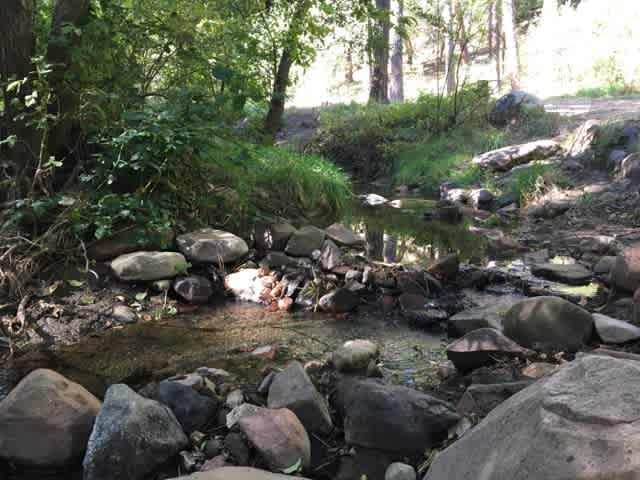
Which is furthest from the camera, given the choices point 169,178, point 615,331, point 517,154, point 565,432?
point 517,154

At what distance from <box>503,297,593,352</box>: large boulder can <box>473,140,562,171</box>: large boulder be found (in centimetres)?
704

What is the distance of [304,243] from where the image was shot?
18.7 ft

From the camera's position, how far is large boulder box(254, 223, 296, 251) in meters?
5.81

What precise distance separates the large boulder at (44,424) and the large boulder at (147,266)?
6.64 feet

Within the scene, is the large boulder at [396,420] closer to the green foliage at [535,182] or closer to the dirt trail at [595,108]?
the green foliage at [535,182]

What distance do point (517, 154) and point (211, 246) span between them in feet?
22.7

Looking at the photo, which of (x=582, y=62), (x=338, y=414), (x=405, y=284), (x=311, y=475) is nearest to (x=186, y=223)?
(x=405, y=284)

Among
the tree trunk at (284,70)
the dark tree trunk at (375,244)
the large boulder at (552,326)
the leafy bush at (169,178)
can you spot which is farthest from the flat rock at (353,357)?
the tree trunk at (284,70)

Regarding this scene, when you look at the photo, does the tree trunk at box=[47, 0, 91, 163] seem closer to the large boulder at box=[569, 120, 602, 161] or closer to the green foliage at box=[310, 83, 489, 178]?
the large boulder at box=[569, 120, 602, 161]

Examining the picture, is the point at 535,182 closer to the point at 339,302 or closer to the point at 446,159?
the point at 446,159

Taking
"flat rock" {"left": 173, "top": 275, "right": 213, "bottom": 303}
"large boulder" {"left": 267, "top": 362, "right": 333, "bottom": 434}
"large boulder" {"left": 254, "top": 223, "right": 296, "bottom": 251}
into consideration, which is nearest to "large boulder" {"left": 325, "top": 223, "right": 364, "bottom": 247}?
"large boulder" {"left": 254, "top": 223, "right": 296, "bottom": 251}

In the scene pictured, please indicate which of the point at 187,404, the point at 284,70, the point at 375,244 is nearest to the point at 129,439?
the point at 187,404

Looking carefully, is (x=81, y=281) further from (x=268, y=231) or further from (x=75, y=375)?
(x=268, y=231)

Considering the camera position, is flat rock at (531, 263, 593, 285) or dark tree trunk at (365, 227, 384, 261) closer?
flat rock at (531, 263, 593, 285)
